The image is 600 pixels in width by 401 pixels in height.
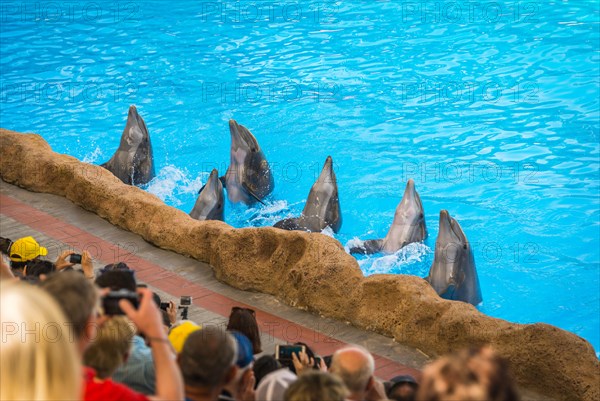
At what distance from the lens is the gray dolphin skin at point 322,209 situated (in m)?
9.79

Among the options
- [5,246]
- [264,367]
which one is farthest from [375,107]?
[264,367]

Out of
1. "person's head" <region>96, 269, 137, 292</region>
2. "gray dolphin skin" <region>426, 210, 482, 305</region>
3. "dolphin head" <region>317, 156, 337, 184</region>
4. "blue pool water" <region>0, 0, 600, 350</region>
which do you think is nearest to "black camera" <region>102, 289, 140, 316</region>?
"person's head" <region>96, 269, 137, 292</region>

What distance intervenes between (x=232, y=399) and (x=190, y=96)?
37.8 feet

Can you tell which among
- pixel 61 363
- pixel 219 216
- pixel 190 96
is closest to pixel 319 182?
pixel 219 216

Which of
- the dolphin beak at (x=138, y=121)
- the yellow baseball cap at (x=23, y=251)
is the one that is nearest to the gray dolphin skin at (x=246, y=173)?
the dolphin beak at (x=138, y=121)

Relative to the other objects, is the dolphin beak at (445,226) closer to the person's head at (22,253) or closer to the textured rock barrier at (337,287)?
the textured rock barrier at (337,287)

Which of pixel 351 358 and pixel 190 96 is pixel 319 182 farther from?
pixel 351 358

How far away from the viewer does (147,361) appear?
387 centimetres

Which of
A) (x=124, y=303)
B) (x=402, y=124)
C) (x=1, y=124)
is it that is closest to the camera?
(x=124, y=303)

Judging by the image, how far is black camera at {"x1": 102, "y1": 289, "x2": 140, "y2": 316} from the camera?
3287 mm

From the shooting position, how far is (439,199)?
11195 mm

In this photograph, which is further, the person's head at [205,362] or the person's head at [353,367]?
the person's head at [353,367]

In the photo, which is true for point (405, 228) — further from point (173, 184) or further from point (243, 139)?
point (173, 184)

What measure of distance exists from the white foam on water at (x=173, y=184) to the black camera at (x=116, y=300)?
7.92m
